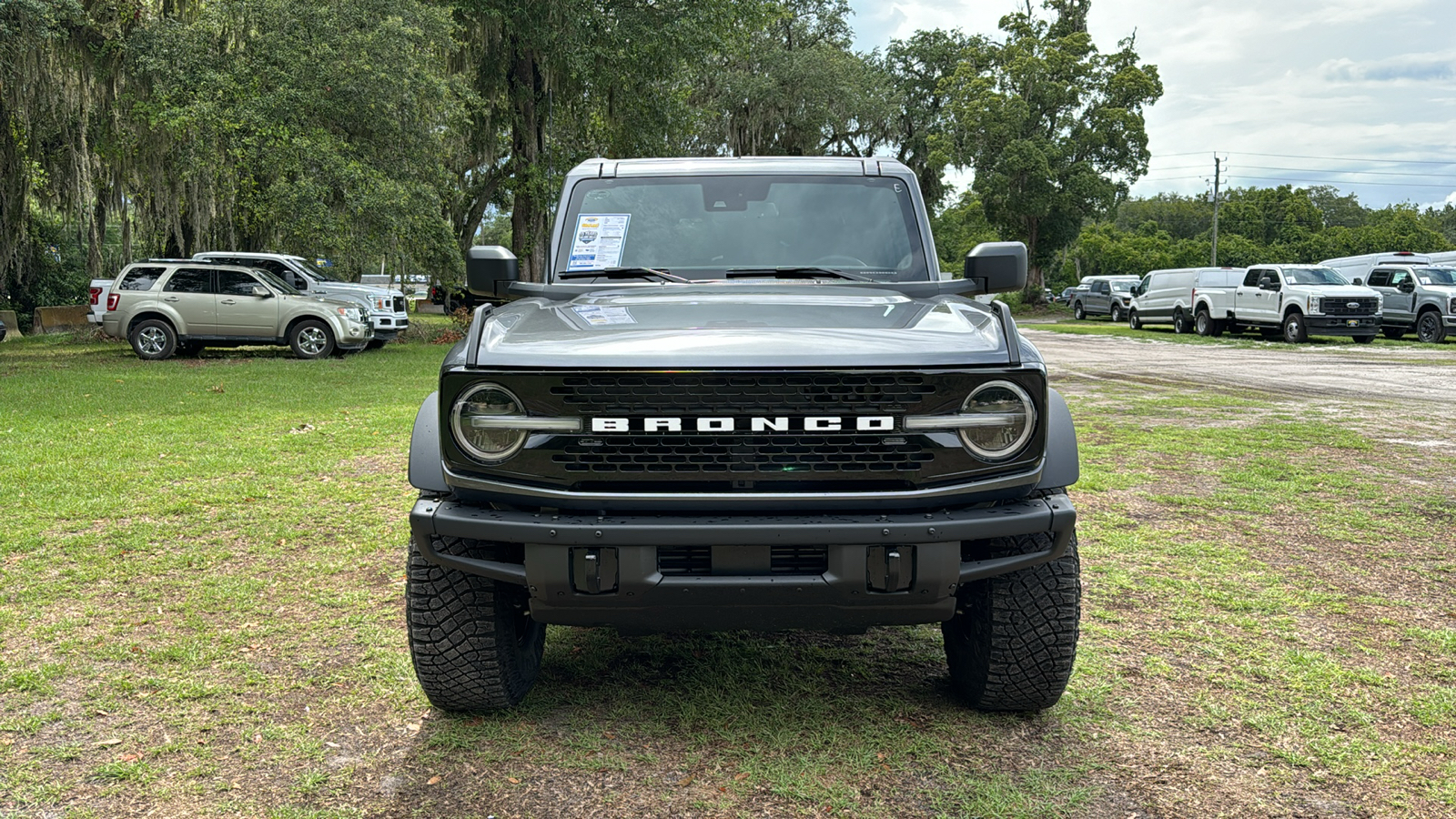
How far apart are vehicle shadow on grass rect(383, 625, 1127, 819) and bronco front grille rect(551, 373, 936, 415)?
1.04 meters

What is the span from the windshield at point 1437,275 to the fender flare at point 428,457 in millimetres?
27035

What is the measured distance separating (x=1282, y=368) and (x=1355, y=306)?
8.17 m

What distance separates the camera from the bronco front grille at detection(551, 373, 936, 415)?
3.06m

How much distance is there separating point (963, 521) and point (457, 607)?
1.51 meters

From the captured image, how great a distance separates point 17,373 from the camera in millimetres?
16391

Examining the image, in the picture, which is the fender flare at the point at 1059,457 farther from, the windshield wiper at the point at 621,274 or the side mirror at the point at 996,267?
the windshield wiper at the point at 621,274

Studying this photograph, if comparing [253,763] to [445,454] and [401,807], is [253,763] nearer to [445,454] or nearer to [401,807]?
[401,807]

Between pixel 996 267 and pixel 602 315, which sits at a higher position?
pixel 996 267

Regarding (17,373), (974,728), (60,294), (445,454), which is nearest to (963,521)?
(974,728)

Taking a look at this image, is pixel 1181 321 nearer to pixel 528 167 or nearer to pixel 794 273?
pixel 528 167

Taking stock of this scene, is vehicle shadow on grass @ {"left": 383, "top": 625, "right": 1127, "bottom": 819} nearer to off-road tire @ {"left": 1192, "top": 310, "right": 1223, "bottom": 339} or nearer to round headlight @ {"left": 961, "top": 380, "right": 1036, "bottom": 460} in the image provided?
round headlight @ {"left": 961, "top": 380, "right": 1036, "bottom": 460}

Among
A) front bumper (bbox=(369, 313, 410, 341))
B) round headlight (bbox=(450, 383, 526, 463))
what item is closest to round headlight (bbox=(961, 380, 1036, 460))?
round headlight (bbox=(450, 383, 526, 463))

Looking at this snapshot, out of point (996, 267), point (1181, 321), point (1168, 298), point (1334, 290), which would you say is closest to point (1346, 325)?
point (1334, 290)

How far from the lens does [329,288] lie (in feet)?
70.9
